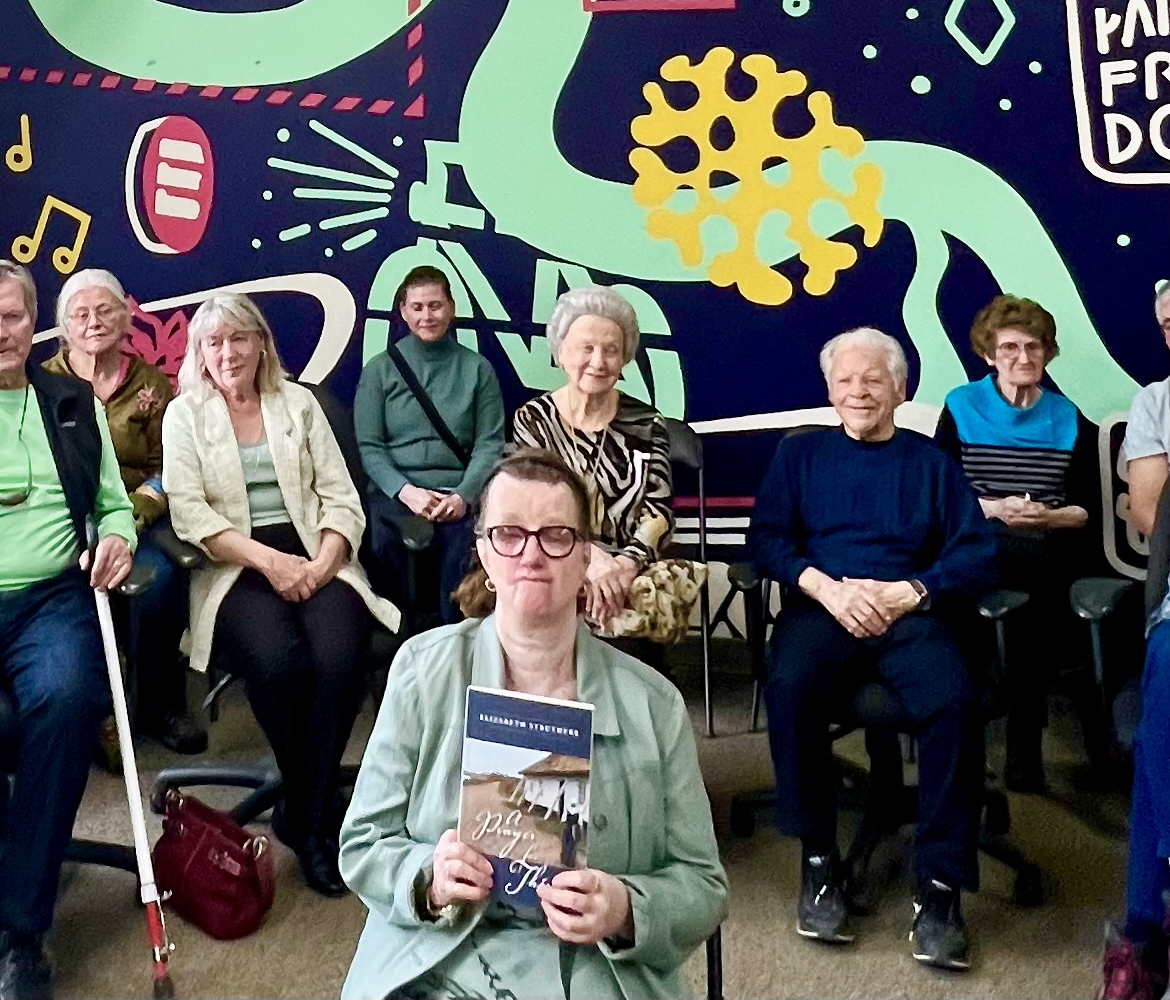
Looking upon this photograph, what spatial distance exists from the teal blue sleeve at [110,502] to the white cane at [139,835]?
106 millimetres

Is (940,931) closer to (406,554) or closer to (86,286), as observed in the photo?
(406,554)

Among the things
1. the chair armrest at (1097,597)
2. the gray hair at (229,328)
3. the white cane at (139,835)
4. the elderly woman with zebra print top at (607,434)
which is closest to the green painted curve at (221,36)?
the gray hair at (229,328)

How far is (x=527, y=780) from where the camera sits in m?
1.32

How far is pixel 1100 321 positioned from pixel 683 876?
2.76 metres

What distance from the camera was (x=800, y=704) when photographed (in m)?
2.43

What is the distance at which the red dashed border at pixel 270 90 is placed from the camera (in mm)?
3754

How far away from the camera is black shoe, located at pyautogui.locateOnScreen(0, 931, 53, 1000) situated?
2145 mm

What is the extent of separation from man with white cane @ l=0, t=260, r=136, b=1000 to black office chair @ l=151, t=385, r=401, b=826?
222 millimetres

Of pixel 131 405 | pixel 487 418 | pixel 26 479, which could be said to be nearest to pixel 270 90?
pixel 131 405

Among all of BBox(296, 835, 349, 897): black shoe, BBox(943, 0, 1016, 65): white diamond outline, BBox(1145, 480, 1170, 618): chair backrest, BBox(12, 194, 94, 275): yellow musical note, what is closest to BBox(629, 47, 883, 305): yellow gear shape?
BBox(943, 0, 1016, 65): white diamond outline

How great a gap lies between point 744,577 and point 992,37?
77.1 inches

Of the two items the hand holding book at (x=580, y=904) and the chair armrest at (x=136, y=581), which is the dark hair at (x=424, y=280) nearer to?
the chair armrest at (x=136, y=581)

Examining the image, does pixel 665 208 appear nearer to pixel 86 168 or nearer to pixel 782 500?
pixel 782 500

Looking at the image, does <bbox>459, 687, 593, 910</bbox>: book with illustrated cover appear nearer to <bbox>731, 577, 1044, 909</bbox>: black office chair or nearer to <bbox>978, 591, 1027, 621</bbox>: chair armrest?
<bbox>731, 577, 1044, 909</bbox>: black office chair
